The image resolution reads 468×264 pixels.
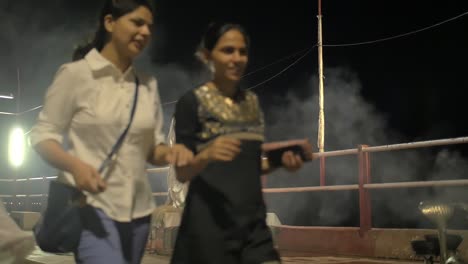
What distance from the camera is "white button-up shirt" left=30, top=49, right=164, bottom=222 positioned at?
188 centimetres

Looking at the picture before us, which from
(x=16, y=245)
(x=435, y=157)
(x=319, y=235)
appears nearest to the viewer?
(x=16, y=245)

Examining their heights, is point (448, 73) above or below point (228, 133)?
above

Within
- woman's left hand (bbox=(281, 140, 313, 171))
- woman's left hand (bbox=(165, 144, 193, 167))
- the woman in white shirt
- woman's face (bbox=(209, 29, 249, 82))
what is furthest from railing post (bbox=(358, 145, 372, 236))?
woman's left hand (bbox=(165, 144, 193, 167))

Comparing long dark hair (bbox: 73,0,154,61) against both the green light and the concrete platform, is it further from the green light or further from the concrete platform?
the green light

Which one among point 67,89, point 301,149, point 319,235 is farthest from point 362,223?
point 67,89

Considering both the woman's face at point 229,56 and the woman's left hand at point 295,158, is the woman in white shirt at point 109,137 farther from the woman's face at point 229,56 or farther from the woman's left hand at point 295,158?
the woman's left hand at point 295,158

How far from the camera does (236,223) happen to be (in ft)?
6.39

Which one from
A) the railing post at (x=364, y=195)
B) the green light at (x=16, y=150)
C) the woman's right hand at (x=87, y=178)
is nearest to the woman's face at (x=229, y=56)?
the woman's right hand at (x=87, y=178)

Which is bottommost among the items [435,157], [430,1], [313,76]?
[435,157]

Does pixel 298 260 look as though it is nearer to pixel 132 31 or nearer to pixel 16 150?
pixel 132 31

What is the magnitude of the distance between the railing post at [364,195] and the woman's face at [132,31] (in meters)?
4.88

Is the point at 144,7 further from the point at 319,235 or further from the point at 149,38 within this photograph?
the point at 319,235

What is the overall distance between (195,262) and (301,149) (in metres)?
0.54

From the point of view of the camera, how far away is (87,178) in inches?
68.1
